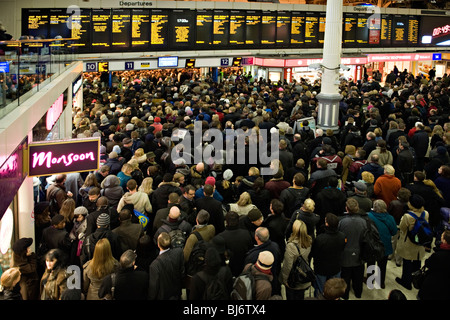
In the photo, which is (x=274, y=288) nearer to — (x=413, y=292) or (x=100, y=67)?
(x=413, y=292)

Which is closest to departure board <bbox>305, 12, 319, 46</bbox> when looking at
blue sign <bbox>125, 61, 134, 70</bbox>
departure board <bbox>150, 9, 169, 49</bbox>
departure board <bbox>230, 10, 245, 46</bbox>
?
departure board <bbox>230, 10, 245, 46</bbox>

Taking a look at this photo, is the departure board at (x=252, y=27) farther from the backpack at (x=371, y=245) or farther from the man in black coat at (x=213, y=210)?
the backpack at (x=371, y=245)

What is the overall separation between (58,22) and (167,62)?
170 inches

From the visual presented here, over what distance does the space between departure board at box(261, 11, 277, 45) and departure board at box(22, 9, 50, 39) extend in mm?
9383

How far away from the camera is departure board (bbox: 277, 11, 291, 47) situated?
20891 millimetres

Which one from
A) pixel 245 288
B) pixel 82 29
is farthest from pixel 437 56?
pixel 245 288

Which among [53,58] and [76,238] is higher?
[53,58]

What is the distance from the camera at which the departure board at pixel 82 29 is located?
54.4 feet

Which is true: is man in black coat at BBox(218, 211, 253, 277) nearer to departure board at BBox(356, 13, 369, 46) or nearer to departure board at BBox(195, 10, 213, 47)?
departure board at BBox(195, 10, 213, 47)

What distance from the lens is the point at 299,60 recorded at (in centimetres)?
2044

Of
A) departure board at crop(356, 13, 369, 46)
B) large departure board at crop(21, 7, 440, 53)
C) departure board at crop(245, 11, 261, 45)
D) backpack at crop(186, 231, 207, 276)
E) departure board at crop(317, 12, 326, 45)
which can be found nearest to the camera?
backpack at crop(186, 231, 207, 276)

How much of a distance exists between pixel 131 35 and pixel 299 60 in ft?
25.1

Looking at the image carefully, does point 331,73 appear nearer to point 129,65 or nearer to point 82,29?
point 129,65
